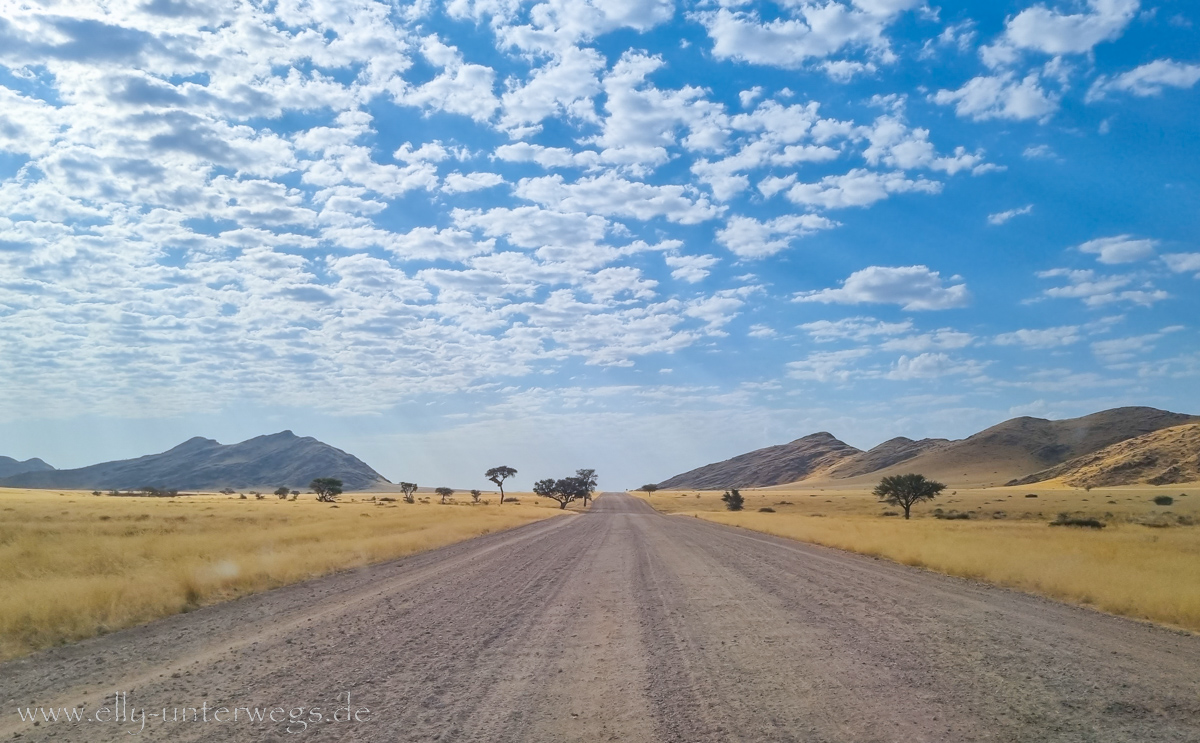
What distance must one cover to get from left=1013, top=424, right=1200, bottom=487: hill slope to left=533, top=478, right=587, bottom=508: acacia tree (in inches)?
3097

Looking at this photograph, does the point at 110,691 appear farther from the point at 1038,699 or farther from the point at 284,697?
the point at 1038,699

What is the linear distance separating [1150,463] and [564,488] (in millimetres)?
89067

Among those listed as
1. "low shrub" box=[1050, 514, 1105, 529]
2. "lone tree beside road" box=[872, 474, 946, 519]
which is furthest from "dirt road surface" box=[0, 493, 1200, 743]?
"lone tree beside road" box=[872, 474, 946, 519]

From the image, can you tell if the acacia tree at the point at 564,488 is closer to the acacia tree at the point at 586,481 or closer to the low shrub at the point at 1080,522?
the acacia tree at the point at 586,481

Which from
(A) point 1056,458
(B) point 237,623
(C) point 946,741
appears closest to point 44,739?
(B) point 237,623

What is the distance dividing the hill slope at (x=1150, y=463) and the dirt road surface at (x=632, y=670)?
104623 mm

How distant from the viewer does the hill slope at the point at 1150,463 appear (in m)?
92.6

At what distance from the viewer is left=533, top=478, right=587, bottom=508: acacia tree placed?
115m

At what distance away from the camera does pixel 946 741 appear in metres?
5.53

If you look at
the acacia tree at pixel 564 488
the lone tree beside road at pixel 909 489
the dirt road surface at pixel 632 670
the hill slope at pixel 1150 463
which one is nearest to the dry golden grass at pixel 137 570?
Answer: the dirt road surface at pixel 632 670

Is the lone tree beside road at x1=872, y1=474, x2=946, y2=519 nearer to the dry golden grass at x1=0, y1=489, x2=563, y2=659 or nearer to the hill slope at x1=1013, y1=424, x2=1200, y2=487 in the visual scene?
the dry golden grass at x1=0, y1=489, x2=563, y2=659

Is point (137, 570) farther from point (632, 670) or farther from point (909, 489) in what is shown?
point (909, 489)

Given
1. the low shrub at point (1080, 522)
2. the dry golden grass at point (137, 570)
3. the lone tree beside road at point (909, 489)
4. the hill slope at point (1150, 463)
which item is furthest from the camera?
the hill slope at point (1150, 463)

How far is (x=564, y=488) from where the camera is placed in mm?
114875
